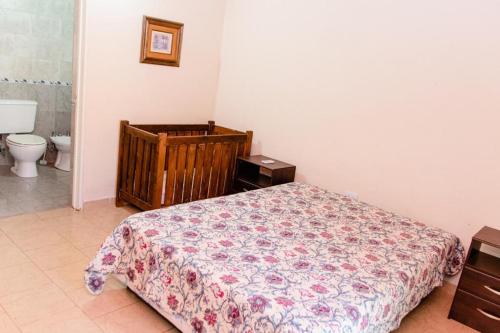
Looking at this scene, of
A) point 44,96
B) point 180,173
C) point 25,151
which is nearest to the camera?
point 180,173

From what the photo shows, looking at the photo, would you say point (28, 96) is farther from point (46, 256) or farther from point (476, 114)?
point (476, 114)

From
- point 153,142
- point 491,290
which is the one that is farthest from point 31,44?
point 491,290

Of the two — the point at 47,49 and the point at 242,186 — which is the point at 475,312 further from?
the point at 47,49

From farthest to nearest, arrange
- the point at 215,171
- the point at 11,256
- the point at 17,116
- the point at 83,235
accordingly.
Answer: the point at 17,116, the point at 215,171, the point at 83,235, the point at 11,256

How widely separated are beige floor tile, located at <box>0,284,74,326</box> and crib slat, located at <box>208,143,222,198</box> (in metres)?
1.68

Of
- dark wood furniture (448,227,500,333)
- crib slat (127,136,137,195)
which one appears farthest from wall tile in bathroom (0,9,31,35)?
dark wood furniture (448,227,500,333)

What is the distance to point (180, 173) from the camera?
3.46 metres

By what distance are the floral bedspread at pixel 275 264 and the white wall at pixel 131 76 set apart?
4.67 ft

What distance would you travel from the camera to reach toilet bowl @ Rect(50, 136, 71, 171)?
4.49 metres

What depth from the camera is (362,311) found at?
180 centimetres

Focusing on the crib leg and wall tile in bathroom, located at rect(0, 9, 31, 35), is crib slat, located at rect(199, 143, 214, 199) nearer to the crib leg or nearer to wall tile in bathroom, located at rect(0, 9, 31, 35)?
the crib leg

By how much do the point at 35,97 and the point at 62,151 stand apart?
0.67 metres

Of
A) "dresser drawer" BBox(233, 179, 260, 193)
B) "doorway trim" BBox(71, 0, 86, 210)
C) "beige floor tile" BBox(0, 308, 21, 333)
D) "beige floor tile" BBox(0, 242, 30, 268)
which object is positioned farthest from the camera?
"dresser drawer" BBox(233, 179, 260, 193)

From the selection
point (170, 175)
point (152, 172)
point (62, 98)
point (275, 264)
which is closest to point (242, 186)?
point (170, 175)
